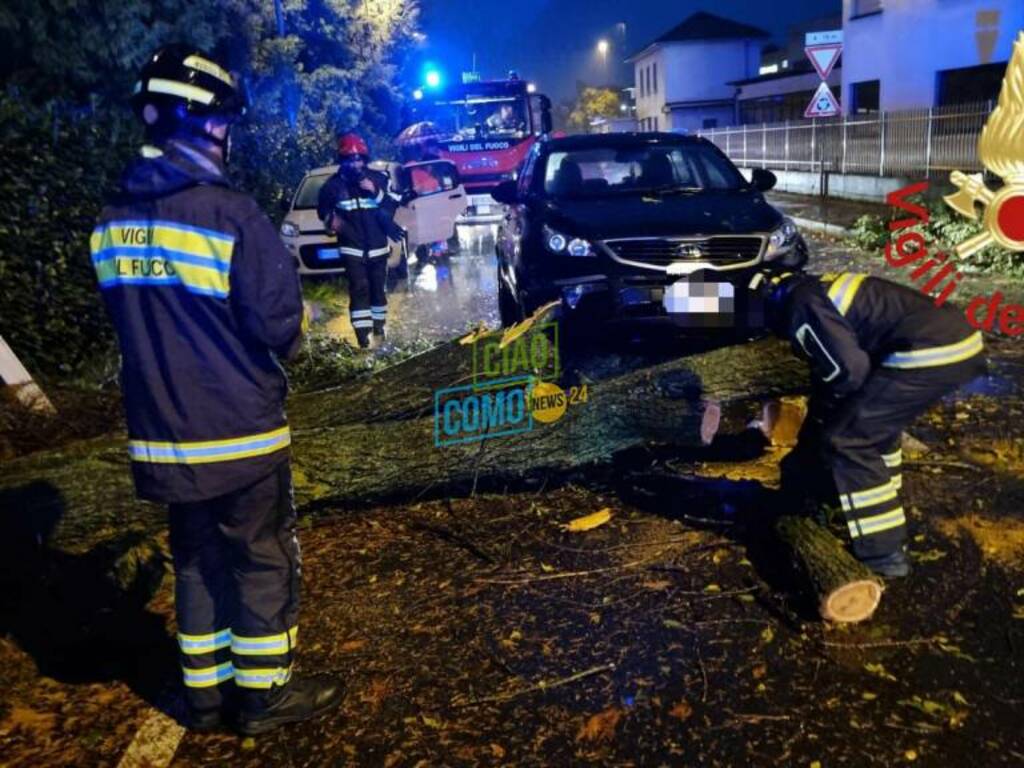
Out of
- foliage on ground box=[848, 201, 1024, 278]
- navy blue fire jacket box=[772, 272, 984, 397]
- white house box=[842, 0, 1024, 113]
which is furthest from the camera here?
white house box=[842, 0, 1024, 113]

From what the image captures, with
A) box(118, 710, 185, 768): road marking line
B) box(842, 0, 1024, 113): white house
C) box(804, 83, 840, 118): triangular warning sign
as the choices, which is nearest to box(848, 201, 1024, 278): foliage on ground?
box(804, 83, 840, 118): triangular warning sign

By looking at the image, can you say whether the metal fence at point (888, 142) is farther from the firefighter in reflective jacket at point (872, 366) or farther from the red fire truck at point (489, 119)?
the firefighter in reflective jacket at point (872, 366)

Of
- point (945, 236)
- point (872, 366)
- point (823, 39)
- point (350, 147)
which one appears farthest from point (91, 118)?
point (823, 39)

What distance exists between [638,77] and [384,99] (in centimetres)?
3284

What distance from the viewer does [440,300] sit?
10.5 meters

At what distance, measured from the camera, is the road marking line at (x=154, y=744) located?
104 inches

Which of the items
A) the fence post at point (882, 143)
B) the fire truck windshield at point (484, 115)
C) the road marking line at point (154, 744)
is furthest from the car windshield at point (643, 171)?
the fire truck windshield at point (484, 115)

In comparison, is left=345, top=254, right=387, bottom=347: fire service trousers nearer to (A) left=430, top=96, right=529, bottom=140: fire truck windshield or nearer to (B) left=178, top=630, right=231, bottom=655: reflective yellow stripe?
(B) left=178, top=630, right=231, bottom=655: reflective yellow stripe

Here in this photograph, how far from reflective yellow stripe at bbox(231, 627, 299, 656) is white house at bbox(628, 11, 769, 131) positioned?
48734mm

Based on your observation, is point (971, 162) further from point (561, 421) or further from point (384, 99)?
point (384, 99)

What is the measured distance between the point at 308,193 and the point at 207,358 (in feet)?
31.3

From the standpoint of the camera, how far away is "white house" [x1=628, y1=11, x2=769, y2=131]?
1906 inches

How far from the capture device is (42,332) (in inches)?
255

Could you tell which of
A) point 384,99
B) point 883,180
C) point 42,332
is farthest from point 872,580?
point 384,99
